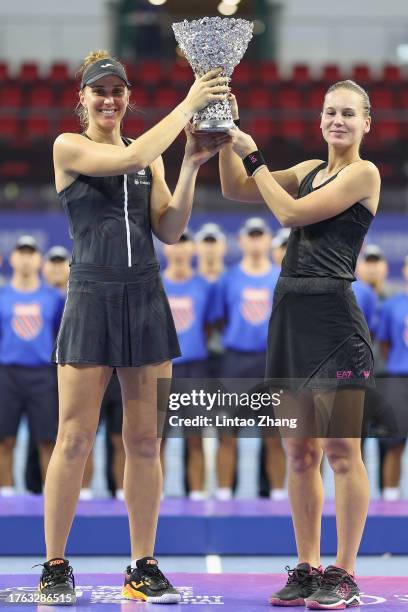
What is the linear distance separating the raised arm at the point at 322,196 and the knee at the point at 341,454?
793mm

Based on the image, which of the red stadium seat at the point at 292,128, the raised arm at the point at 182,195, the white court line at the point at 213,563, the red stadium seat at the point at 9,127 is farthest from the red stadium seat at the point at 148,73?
the raised arm at the point at 182,195

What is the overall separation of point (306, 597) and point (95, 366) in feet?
3.75

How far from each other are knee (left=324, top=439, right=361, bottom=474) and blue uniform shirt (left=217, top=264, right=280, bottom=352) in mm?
3137

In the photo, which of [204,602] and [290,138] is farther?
[290,138]

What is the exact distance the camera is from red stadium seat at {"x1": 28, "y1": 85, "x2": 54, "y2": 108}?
1533cm

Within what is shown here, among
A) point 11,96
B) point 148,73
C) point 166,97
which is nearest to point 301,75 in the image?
point 166,97

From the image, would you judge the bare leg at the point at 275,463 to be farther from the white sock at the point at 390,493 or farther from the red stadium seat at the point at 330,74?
the red stadium seat at the point at 330,74

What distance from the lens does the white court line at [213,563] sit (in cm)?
530

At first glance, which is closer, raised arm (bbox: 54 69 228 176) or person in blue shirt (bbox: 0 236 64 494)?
raised arm (bbox: 54 69 228 176)

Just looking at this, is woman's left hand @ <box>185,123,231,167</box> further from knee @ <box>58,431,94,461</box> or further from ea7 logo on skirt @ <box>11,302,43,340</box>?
ea7 logo on skirt @ <box>11,302,43,340</box>

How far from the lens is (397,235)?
1195 centimetres

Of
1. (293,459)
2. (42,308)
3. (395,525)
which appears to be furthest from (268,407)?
(42,308)

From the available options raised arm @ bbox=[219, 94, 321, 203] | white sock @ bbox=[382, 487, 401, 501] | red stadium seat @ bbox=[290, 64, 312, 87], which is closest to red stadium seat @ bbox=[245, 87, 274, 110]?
red stadium seat @ bbox=[290, 64, 312, 87]

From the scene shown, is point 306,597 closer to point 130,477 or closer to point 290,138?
point 130,477
